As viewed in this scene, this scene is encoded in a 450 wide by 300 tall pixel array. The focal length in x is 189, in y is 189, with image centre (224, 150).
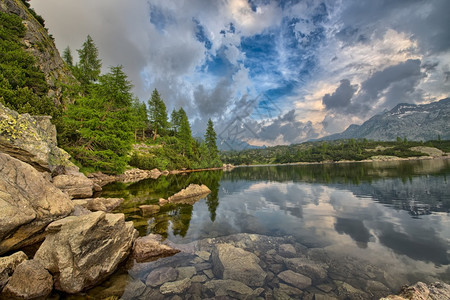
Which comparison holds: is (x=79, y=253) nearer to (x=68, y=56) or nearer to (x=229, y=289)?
Result: (x=229, y=289)

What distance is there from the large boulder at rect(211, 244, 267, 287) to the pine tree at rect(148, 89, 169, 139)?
8411cm

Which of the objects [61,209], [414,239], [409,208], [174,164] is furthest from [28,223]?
[174,164]

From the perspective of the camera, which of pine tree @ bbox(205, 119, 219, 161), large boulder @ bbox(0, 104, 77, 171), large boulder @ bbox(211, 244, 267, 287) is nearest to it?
large boulder @ bbox(211, 244, 267, 287)

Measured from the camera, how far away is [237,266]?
308 inches

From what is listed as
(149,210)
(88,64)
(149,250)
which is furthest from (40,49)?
(149,250)

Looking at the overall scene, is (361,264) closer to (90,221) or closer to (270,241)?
(270,241)

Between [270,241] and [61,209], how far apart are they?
10.7m

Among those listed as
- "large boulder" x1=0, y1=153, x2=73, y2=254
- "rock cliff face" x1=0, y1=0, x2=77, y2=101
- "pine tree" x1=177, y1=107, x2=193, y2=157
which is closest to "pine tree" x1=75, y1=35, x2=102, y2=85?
"rock cliff face" x1=0, y1=0, x2=77, y2=101

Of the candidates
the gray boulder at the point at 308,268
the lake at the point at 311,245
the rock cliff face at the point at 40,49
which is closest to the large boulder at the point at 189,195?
the lake at the point at 311,245

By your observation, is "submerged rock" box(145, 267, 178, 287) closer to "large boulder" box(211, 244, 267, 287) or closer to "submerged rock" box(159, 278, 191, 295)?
"submerged rock" box(159, 278, 191, 295)

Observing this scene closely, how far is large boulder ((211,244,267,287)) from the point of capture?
23.3ft

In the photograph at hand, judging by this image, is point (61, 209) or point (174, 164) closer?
point (61, 209)

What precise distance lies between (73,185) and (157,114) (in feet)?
238

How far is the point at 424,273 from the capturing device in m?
7.25
